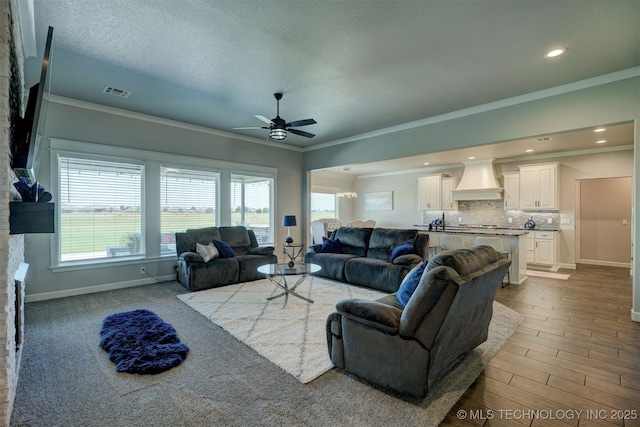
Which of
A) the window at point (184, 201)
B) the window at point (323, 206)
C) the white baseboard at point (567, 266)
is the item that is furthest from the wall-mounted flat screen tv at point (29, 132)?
the white baseboard at point (567, 266)

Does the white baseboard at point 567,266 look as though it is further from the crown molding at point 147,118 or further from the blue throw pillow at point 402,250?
the crown molding at point 147,118

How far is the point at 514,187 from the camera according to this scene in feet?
24.7

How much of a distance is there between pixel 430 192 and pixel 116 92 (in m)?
7.94

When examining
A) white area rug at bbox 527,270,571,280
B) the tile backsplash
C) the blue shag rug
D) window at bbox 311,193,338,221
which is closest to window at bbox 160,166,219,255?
the blue shag rug

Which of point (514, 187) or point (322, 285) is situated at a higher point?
point (514, 187)

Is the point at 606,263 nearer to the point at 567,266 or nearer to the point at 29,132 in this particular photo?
the point at 567,266

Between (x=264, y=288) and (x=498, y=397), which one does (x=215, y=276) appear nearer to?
(x=264, y=288)

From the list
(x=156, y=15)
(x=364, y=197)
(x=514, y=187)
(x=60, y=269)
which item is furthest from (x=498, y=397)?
(x=364, y=197)

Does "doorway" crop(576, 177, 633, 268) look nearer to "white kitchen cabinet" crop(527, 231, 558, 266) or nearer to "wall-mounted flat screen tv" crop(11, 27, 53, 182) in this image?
"white kitchen cabinet" crop(527, 231, 558, 266)

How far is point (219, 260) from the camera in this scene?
4.93 metres

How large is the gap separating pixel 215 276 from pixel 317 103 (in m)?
3.15

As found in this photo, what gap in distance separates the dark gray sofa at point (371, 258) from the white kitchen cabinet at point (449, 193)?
13.5 feet

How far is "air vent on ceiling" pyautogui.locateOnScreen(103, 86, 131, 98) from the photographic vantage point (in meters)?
3.92

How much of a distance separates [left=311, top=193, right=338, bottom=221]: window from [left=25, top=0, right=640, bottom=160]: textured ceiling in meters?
6.09
